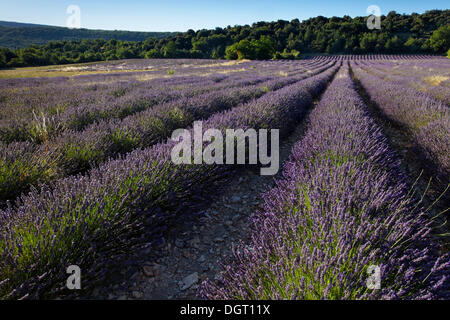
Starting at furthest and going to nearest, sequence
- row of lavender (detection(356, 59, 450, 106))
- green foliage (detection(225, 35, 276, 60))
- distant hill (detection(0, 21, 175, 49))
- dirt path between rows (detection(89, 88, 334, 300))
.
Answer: distant hill (detection(0, 21, 175, 49)) < green foliage (detection(225, 35, 276, 60)) < row of lavender (detection(356, 59, 450, 106)) < dirt path between rows (detection(89, 88, 334, 300))

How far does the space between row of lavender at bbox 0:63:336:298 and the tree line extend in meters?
49.3

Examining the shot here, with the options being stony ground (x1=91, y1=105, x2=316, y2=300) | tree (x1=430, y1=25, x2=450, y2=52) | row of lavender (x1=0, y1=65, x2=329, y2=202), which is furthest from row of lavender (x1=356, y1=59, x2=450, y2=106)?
tree (x1=430, y1=25, x2=450, y2=52)

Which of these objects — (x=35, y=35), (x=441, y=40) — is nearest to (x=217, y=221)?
(x=441, y=40)

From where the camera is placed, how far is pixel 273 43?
185 ft

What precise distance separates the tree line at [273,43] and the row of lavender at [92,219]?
162ft

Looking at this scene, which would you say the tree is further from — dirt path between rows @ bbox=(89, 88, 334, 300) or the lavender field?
dirt path between rows @ bbox=(89, 88, 334, 300)

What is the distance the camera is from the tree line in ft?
163

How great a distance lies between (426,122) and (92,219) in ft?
15.8

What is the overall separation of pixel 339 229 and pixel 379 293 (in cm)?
38

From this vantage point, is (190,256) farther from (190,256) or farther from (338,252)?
(338,252)

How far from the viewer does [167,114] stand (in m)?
4.23

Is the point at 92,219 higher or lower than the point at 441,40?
lower

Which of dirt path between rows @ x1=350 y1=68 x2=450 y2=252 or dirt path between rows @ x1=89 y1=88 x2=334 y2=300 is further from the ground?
dirt path between rows @ x1=350 y1=68 x2=450 y2=252
